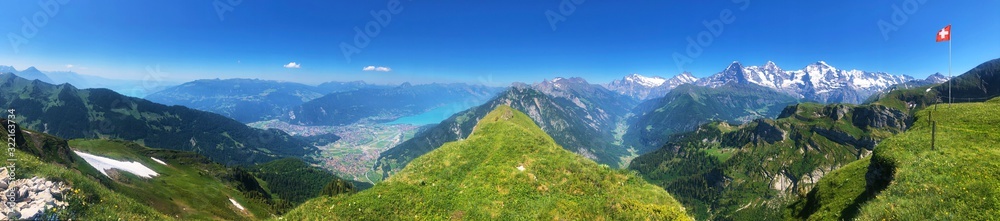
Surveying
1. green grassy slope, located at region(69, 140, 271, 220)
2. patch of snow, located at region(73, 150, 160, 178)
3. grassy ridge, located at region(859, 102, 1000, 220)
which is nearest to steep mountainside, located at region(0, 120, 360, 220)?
green grassy slope, located at region(69, 140, 271, 220)

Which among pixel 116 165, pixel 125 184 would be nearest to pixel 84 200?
pixel 125 184

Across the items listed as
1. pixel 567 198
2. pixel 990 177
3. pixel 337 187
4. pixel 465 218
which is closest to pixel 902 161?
pixel 990 177

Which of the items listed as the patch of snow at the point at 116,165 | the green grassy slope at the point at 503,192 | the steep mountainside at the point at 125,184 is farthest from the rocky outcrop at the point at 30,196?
the patch of snow at the point at 116,165

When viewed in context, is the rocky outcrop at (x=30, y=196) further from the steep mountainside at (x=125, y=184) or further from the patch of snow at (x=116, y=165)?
the patch of snow at (x=116, y=165)

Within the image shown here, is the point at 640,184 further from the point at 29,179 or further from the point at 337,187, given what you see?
the point at 337,187

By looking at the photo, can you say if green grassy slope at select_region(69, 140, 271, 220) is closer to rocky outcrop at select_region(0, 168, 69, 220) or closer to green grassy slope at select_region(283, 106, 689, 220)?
rocky outcrop at select_region(0, 168, 69, 220)

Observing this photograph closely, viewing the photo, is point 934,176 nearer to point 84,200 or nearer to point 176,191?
point 84,200
